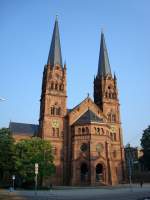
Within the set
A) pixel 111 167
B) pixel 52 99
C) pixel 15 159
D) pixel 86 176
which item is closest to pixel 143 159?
pixel 111 167

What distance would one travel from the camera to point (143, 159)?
7288 centimetres

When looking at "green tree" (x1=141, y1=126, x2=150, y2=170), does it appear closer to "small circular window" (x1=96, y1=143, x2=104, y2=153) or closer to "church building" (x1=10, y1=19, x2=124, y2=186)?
"church building" (x1=10, y1=19, x2=124, y2=186)

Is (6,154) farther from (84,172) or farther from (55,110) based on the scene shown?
(84,172)

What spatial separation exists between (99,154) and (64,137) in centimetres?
1003

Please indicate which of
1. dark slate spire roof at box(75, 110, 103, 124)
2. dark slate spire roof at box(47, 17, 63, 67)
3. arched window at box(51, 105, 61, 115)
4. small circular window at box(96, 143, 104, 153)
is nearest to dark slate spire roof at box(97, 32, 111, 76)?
dark slate spire roof at box(47, 17, 63, 67)

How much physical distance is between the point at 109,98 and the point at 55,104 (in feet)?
53.0

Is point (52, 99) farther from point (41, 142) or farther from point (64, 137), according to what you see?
point (41, 142)

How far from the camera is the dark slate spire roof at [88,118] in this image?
64738 mm

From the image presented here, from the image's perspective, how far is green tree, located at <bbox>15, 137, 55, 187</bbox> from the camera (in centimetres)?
5128

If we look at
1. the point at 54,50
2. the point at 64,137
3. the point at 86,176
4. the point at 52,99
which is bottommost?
the point at 86,176

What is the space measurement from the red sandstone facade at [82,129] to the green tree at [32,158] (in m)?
9.30

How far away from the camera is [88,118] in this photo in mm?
65562

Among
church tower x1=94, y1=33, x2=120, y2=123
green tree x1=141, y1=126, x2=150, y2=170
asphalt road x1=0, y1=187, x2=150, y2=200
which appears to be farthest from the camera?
church tower x1=94, y1=33, x2=120, y2=123

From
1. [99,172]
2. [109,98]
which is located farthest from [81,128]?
[109,98]
